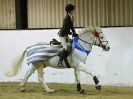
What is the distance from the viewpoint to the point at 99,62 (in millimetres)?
12172

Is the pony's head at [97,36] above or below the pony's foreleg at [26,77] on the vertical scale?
above

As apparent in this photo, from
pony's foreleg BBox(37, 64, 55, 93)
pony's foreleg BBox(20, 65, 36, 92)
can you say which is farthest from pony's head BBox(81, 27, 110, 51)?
pony's foreleg BBox(20, 65, 36, 92)

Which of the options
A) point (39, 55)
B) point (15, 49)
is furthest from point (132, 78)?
point (15, 49)

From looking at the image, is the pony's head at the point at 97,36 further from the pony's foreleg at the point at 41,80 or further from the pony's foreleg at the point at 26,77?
the pony's foreleg at the point at 26,77

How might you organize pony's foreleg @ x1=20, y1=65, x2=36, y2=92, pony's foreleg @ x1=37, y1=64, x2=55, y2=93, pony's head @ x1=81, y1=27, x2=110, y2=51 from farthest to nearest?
1. pony's foreleg @ x1=20, y1=65, x2=36, y2=92
2. pony's foreleg @ x1=37, y1=64, x2=55, y2=93
3. pony's head @ x1=81, y1=27, x2=110, y2=51

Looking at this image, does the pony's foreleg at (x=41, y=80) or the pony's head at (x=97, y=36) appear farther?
the pony's foreleg at (x=41, y=80)

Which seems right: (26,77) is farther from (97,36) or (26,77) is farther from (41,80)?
(97,36)

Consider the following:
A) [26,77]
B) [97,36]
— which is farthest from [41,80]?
[97,36]

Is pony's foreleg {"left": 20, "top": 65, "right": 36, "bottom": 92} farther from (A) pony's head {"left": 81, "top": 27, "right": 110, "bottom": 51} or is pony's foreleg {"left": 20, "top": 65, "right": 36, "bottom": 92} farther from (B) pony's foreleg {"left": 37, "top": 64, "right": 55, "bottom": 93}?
Result: (A) pony's head {"left": 81, "top": 27, "right": 110, "bottom": 51}

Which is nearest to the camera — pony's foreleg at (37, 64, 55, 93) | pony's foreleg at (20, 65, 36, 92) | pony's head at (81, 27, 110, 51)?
pony's head at (81, 27, 110, 51)

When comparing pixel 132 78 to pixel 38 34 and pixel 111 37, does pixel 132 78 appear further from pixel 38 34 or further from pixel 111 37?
pixel 38 34

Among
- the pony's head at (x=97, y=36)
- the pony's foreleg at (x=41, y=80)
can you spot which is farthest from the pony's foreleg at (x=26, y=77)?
the pony's head at (x=97, y=36)

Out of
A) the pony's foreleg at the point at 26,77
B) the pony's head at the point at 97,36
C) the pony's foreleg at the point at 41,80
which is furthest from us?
the pony's foreleg at the point at 26,77

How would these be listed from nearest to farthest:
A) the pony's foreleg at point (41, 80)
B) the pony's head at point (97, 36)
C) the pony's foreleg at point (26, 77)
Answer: the pony's head at point (97, 36) < the pony's foreleg at point (41, 80) < the pony's foreleg at point (26, 77)
